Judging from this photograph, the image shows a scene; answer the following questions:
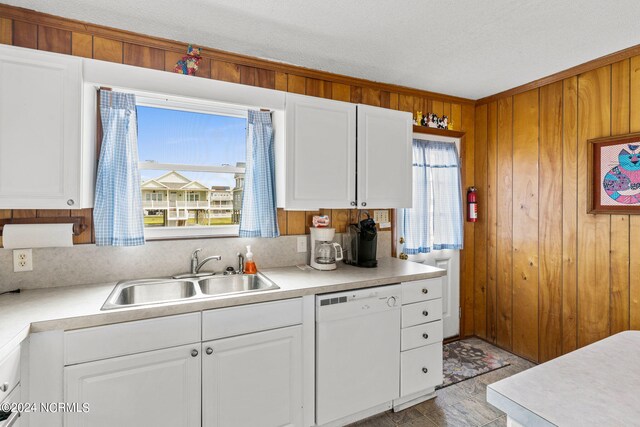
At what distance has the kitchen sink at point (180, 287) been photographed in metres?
1.87

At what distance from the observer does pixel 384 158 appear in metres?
2.50

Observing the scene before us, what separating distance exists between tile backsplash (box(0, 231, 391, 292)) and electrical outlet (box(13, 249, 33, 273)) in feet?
0.06

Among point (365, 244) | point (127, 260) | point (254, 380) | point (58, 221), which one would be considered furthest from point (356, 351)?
point (58, 221)

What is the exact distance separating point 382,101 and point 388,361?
2114 millimetres

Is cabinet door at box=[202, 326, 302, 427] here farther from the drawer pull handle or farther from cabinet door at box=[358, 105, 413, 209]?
cabinet door at box=[358, 105, 413, 209]

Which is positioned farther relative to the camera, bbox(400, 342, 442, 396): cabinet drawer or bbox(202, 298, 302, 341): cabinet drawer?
bbox(400, 342, 442, 396): cabinet drawer

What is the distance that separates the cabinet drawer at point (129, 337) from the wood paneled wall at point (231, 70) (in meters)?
0.77

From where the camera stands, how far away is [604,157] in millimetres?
2369

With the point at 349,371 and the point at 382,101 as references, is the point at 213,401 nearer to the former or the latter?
the point at 349,371

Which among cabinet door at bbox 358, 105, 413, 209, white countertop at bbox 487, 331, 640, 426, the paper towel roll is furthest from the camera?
cabinet door at bbox 358, 105, 413, 209

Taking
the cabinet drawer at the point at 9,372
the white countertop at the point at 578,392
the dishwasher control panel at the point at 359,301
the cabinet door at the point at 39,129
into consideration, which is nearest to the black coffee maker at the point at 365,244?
the dishwasher control panel at the point at 359,301

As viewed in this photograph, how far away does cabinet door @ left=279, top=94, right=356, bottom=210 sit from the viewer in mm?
2191

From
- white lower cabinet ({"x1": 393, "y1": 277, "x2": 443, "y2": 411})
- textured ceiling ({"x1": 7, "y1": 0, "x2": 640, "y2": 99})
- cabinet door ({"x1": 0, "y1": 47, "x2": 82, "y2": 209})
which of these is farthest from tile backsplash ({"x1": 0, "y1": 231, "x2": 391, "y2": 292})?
textured ceiling ({"x1": 7, "y1": 0, "x2": 640, "y2": 99})

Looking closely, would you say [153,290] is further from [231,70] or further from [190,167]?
[231,70]
